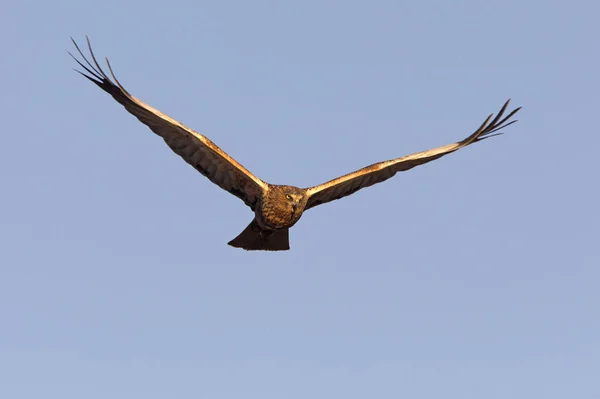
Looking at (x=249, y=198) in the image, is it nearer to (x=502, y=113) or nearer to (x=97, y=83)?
(x=97, y=83)

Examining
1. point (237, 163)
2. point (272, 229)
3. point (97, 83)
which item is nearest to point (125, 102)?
point (97, 83)

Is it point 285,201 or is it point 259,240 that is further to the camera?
Answer: point 259,240

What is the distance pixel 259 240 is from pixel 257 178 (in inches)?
57.9

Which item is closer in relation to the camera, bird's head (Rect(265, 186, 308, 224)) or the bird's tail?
bird's head (Rect(265, 186, 308, 224))

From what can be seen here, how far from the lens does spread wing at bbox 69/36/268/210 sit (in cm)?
1773

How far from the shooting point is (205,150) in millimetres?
18422

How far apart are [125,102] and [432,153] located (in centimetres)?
581

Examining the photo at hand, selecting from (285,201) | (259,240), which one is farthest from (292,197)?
(259,240)

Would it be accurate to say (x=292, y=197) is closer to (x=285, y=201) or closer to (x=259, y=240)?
(x=285, y=201)

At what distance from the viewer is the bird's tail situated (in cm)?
1945

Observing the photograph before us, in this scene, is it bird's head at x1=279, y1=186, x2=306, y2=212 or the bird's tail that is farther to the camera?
the bird's tail

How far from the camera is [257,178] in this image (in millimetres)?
18719

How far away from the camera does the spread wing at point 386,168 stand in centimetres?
1966

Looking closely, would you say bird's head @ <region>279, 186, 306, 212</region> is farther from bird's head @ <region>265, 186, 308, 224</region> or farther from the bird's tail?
the bird's tail
